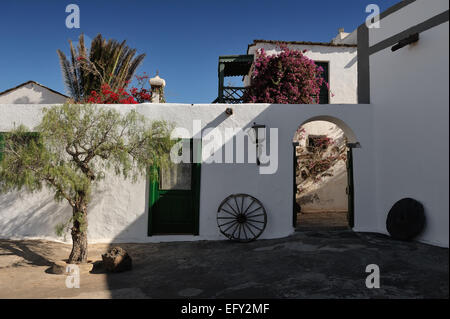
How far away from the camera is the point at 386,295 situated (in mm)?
2883

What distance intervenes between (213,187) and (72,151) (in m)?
2.52

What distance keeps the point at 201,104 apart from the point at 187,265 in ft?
10.1

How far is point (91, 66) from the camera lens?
1021 cm

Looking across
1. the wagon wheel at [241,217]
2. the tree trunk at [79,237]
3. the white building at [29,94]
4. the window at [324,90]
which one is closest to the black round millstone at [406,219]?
the wagon wheel at [241,217]

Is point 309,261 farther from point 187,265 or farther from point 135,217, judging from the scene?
point 135,217

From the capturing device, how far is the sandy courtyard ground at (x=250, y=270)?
3.18 metres

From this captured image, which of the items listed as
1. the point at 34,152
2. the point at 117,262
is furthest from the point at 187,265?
the point at 34,152

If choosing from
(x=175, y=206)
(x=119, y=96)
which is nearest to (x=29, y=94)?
(x=119, y=96)

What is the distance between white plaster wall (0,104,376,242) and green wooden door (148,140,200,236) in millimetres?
123

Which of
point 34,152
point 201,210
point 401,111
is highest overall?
point 401,111

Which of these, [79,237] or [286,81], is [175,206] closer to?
[79,237]

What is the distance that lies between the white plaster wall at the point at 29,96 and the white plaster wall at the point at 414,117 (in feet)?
33.4

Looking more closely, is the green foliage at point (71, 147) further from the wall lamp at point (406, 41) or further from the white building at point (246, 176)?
the wall lamp at point (406, 41)
